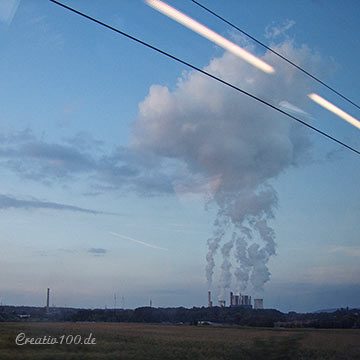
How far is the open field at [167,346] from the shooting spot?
11891 millimetres

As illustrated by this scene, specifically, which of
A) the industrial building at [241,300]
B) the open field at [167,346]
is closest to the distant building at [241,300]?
the industrial building at [241,300]

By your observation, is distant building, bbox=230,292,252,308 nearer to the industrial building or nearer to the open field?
the industrial building

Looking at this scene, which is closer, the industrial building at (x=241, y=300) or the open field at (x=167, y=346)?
the open field at (x=167, y=346)

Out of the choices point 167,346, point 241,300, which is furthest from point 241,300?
point 167,346

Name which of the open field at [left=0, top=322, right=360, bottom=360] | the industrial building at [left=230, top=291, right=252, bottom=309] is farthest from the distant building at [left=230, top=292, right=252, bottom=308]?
the open field at [left=0, top=322, right=360, bottom=360]

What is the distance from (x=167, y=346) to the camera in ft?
55.0

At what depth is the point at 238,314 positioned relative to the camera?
29719mm

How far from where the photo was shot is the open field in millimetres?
11891

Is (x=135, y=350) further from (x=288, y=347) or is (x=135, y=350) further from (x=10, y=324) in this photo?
(x=288, y=347)

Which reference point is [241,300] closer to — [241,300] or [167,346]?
[241,300]

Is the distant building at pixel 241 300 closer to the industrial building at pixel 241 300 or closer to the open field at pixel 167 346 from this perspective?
the industrial building at pixel 241 300

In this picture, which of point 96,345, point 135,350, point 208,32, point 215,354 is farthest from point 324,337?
point 208,32

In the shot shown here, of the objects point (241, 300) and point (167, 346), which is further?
point (241, 300)

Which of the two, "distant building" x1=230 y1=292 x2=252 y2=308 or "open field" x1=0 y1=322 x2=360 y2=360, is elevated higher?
"distant building" x1=230 y1=292 x2=252 y2=308
